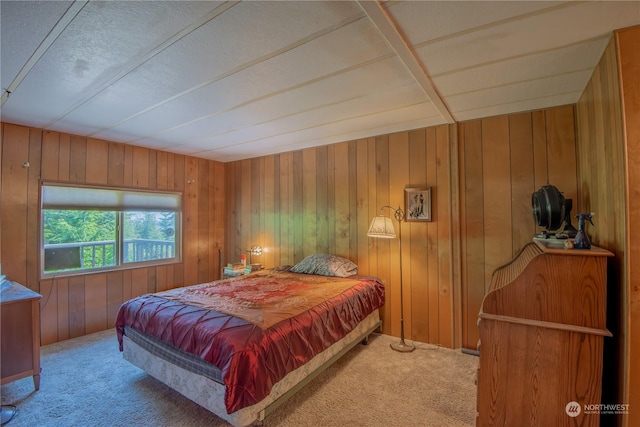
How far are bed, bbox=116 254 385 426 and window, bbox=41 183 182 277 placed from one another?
5.29 feet

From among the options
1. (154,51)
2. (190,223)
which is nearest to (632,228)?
(154,51)

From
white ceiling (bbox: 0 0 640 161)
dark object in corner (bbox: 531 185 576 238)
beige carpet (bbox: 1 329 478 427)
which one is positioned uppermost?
white ceiling (bbox: 0 0 640 161)

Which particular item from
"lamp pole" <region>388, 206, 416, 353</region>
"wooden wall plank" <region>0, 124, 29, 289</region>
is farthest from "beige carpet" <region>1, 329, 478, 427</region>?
"wooden wall plank" <region>0, 124, 29, 289</region>

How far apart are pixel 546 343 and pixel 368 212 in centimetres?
220

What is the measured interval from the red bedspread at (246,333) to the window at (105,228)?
5.25ft

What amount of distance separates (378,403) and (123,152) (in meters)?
4.14

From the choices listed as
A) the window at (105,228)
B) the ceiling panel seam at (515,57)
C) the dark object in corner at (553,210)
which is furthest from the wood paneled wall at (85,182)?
the dark object in corner at (553,210)

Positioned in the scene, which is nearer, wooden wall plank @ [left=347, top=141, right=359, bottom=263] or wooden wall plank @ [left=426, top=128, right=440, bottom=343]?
wooden wall plank @ [left=426, top=128, right=440, bottom=343]

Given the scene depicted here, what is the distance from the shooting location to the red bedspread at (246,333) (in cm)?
166

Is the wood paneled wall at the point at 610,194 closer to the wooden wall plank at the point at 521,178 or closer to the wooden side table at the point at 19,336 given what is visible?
the wooden wall plank at the point at 521,178

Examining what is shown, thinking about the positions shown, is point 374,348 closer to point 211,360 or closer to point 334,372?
point 334,372

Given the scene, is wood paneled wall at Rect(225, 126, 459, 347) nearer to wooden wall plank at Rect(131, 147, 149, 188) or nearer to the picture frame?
the picture frame

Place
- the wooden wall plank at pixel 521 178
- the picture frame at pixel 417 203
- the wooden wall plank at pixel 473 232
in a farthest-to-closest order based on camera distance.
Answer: the picture frame at pixel 417 203 < the wooden wall plank at pixel 473 232 < the wooden wall plank at pixel 521 178

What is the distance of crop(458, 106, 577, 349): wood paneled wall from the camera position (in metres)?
2.58
